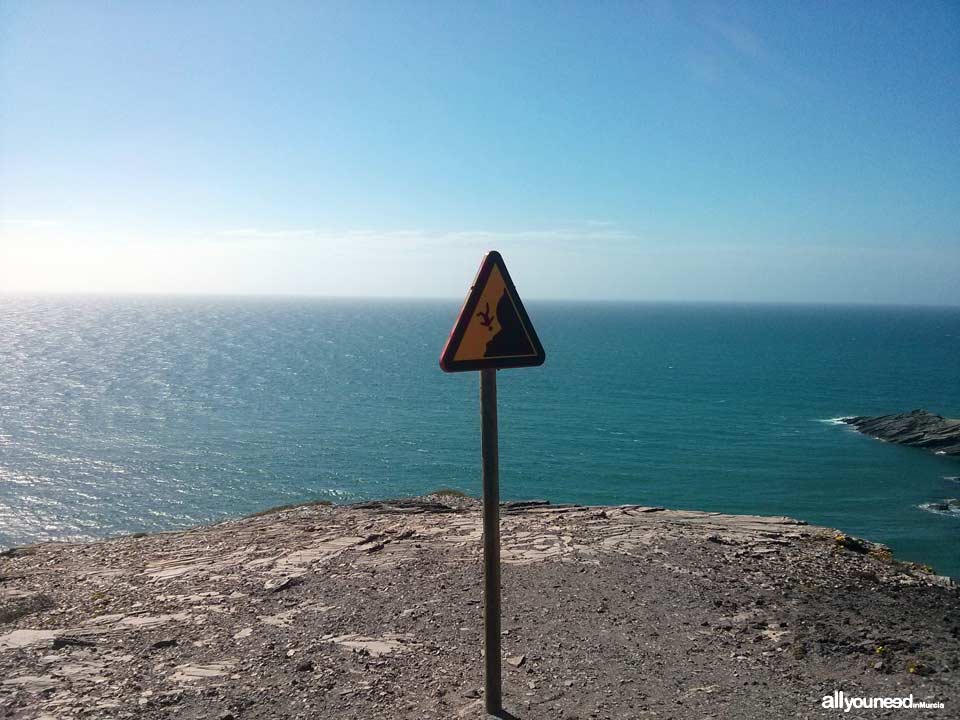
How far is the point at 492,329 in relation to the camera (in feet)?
15.4

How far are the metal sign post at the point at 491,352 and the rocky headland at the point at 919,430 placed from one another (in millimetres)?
61163

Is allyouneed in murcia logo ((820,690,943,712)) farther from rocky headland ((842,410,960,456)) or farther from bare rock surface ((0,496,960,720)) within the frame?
rocky headland ((842,410,960,456))

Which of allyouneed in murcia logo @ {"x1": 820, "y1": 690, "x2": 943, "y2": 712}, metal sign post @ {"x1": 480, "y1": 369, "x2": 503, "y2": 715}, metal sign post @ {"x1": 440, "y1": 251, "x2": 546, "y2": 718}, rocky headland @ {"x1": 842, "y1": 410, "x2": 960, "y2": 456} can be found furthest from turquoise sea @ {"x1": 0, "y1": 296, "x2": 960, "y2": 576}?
metal sign post @ {"x1": 440, "y1": 251, "x2": 546, "y2": 718}

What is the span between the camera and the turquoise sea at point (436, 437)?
4125 cm

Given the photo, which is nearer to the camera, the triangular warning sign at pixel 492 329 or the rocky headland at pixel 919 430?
the triangular warning sign at pixel 492 329

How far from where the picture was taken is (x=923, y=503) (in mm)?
41969

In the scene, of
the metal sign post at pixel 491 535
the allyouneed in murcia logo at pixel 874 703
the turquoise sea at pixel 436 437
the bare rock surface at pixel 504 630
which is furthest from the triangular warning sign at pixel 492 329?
the turquoise sea at pixel 436 437

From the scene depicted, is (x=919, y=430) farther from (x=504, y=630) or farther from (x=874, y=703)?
(x=504, y=630)

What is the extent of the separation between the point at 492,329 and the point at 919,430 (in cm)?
6430

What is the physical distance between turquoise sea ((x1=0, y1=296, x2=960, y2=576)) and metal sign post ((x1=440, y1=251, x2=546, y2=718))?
33.8m

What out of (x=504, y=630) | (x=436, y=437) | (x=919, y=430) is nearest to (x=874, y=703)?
(x=504, y=630)

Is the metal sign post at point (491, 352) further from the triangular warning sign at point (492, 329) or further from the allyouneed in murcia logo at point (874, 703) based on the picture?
the allyouneed in murcia logo at point (874, 703)

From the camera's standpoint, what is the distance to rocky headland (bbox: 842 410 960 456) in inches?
2180

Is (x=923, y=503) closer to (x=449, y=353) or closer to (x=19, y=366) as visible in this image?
(x=449, y=353)
